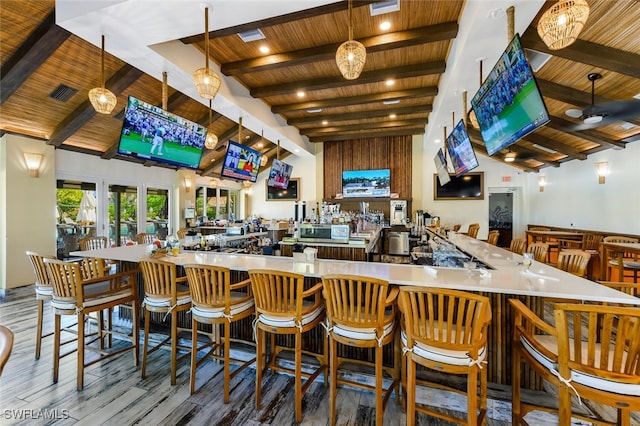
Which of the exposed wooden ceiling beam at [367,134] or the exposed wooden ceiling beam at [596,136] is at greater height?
the exposed wooden ceiling beam at [367,134]

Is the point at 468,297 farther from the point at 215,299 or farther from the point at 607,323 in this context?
the point at 215,299

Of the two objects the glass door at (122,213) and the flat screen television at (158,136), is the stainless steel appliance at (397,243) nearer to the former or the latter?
the flat screen television at (158,136)

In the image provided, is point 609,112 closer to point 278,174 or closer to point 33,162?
point 278,174

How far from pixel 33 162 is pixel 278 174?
5.16 metres

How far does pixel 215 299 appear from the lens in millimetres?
2246

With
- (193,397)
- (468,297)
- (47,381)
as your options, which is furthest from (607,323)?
(47,381)

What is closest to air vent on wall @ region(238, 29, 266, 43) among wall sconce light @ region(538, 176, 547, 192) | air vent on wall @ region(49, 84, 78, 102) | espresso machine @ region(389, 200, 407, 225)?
air vent on wall @ region(49, 84, 78, 102)

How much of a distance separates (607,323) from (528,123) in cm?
172

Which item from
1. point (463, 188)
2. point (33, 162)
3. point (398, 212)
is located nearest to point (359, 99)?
point (398, 212)

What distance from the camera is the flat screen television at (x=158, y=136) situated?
3.20m

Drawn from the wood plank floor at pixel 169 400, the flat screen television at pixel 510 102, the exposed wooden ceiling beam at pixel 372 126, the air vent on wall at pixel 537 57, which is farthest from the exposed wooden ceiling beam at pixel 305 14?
the exposed wooden ceiling beam at pixel 372 126

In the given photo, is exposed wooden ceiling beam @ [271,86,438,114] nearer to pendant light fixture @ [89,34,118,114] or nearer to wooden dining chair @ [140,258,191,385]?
pendant light fixture @ [89,34,118,114]

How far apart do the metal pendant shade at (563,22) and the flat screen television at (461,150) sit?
239 centimetres

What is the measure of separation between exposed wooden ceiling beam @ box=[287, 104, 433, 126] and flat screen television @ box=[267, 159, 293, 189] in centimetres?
121
